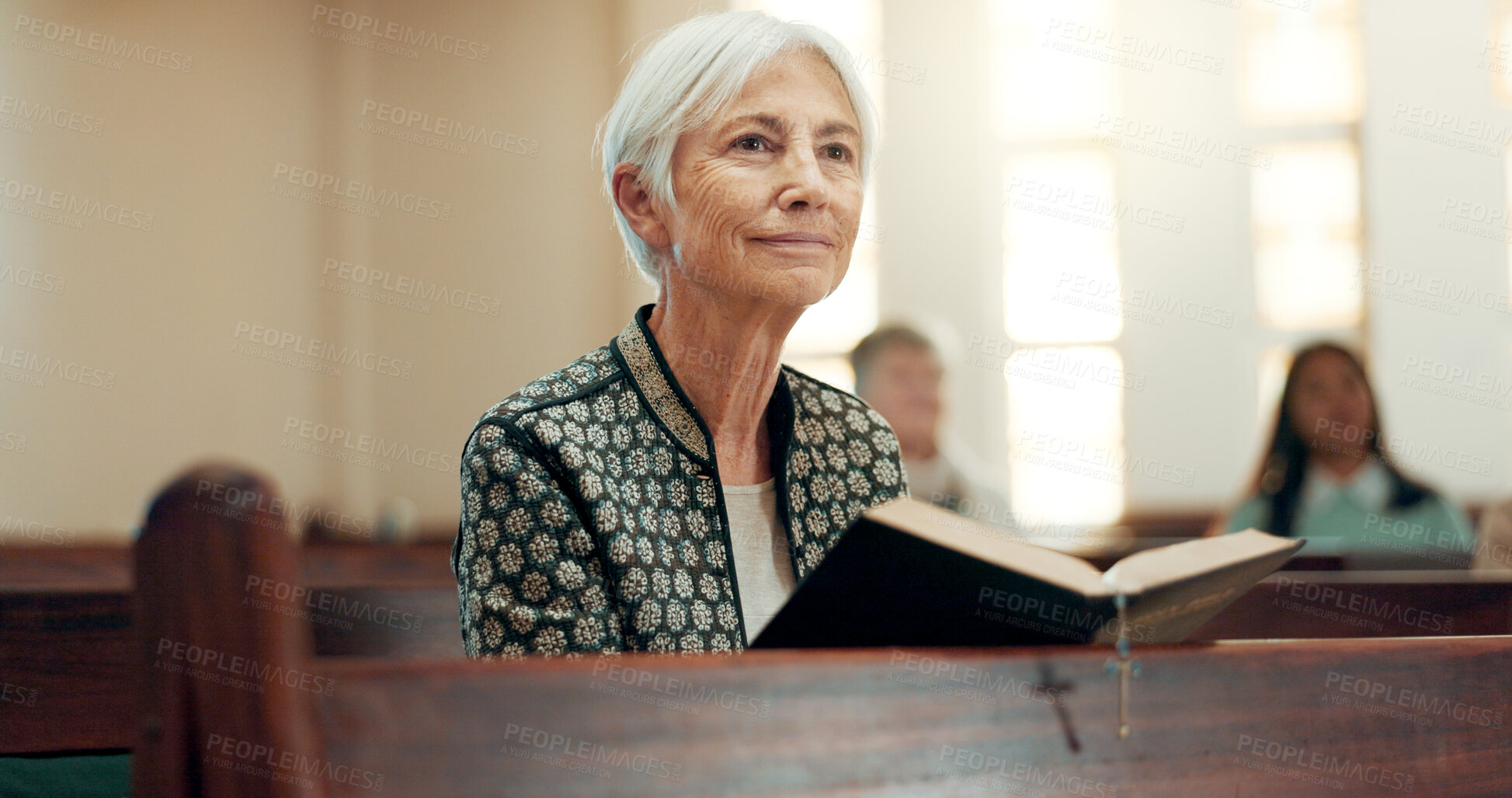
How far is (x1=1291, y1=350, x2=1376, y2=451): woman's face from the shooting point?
3885mm

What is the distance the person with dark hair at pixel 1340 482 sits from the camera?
140 inches

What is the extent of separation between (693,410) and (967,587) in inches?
23.4

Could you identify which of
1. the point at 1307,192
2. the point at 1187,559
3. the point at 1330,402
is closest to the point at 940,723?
the point at 1187,559

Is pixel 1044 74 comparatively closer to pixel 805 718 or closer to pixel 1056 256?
pixel 1056 256

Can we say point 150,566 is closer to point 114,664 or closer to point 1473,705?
point 1473,705

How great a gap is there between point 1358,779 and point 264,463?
21.7 feet

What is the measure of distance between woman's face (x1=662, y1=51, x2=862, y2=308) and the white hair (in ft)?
0.05

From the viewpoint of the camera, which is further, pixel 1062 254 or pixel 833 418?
pixel 1062 254

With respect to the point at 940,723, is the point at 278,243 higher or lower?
higher

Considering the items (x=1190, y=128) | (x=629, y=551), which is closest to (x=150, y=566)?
(x=629, y=551)

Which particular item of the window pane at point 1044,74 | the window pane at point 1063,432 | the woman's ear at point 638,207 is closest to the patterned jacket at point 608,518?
the woman's ear at point 638,207

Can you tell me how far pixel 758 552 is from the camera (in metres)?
1.45

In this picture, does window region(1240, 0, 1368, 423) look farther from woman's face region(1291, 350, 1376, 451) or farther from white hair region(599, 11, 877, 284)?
white hair region(599, 11, 877, 284)

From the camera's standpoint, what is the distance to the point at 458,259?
7.09m
